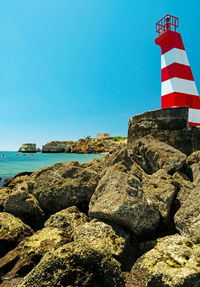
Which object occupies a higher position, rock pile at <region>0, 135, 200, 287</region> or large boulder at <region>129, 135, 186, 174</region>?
large boulder at <region>129, 135, 186, 174</region>

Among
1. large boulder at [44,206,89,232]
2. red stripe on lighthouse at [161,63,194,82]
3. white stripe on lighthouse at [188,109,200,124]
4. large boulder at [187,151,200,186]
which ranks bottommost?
large boulder at [44,206,89,232]

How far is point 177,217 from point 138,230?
773 millimetres

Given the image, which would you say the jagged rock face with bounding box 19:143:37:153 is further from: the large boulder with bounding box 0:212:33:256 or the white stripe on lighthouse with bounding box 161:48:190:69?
the large boulder with bounding box 0:212:33:256

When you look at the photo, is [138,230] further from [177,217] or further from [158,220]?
[177,217]

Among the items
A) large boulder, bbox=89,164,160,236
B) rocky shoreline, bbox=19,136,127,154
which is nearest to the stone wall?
large boulder, bbox=89,164,160,236

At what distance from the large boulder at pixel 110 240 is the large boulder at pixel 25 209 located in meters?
1.78

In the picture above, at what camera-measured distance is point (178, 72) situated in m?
11.8

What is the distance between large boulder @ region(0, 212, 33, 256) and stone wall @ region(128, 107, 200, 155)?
18.3ft

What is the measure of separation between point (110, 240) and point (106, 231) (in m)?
0.17

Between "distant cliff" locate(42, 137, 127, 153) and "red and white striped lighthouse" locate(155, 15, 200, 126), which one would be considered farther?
"distant cliff" locate(42, 137, 127, 153)

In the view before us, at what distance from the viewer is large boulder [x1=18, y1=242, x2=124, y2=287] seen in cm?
200

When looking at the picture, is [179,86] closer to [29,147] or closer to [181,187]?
[181,187]

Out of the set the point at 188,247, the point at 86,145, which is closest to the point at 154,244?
the point at 188,247

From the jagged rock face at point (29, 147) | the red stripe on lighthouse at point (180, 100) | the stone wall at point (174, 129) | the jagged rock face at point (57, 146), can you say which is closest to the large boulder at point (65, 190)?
the stone wall at point (174, 129)
